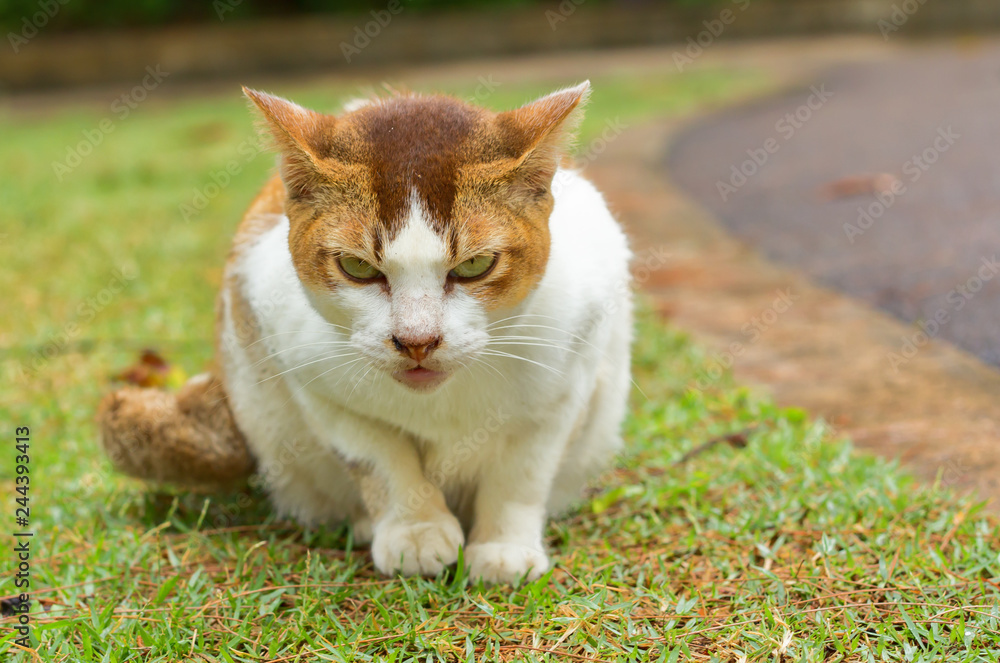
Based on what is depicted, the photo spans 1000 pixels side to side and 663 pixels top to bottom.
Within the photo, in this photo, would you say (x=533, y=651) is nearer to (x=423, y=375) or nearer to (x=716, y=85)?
(x=423, y=375)

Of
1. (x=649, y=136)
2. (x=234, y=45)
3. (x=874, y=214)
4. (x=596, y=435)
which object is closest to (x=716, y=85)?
(x=649, y=136)

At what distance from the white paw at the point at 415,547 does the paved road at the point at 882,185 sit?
7.16 feet

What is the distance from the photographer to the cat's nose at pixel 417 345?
77.2 inches

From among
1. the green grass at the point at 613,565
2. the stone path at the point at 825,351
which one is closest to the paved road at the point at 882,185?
the stone path at the point at 825,351

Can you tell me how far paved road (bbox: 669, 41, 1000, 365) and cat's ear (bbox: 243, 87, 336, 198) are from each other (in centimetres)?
255

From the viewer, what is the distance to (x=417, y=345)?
197cm

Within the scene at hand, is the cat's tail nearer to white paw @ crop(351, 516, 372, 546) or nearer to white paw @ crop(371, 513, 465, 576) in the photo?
white paw @ crop(351, 516, 372, 546)

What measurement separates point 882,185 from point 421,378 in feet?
15.1

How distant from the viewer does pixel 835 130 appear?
7.74 metres

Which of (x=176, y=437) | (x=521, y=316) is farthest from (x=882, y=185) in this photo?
(x=176, y=437)

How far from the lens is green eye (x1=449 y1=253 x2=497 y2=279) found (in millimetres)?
2059

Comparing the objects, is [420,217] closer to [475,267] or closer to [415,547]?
[475,267]

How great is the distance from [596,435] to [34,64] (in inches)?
523

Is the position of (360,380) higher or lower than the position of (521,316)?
lower
